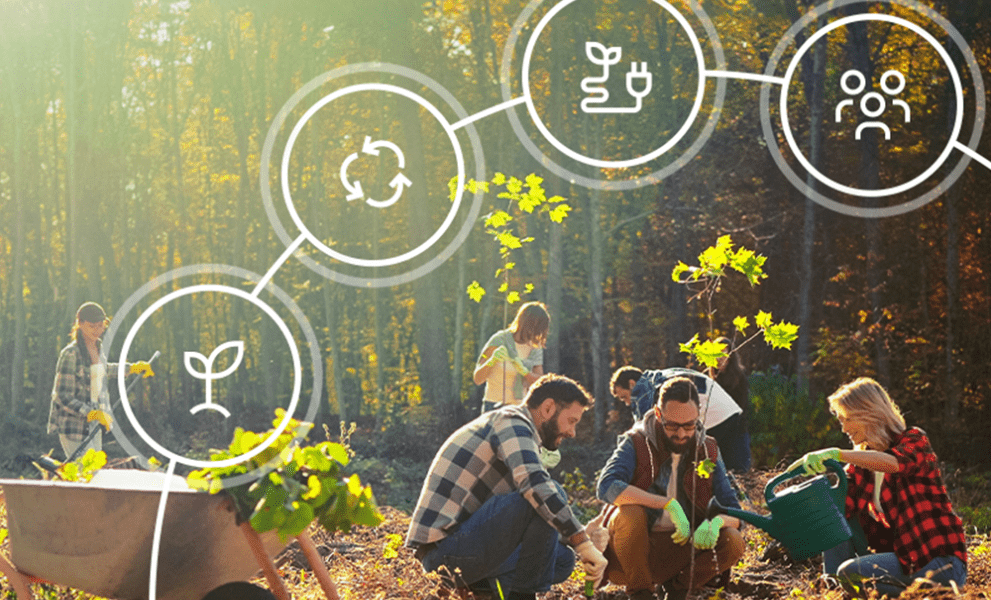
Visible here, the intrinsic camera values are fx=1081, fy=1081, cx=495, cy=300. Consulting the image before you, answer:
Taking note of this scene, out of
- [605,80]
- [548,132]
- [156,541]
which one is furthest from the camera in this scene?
[605,80]

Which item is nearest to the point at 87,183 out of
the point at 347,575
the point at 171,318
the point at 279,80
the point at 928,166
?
the point at 279,80

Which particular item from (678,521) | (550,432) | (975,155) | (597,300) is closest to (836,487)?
(678,521)

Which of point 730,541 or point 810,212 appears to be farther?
point 810,212

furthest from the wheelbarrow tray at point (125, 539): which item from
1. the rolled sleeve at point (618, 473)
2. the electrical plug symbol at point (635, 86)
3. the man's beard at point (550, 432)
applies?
the electrical plug symbol at point (635, 86)

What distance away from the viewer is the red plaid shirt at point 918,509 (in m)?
5.25

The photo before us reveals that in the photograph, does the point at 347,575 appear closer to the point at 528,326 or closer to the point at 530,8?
the point at 528,326

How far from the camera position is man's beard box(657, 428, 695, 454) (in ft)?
18.6

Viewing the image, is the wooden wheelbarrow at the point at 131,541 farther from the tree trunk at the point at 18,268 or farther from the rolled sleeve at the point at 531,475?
the tree trunk at the point at 18,268

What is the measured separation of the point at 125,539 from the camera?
161 inches

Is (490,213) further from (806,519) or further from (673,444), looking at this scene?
(806,519)

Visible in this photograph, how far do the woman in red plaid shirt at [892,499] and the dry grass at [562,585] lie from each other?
0.49 ft

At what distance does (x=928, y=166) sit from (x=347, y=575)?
13320mm

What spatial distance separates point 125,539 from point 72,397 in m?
4.05

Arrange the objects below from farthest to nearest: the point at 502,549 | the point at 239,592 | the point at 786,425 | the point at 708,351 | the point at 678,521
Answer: the point at 786,425, the point at 678,521, the point at 502,549, the point at 708,351, the point at 239,592
